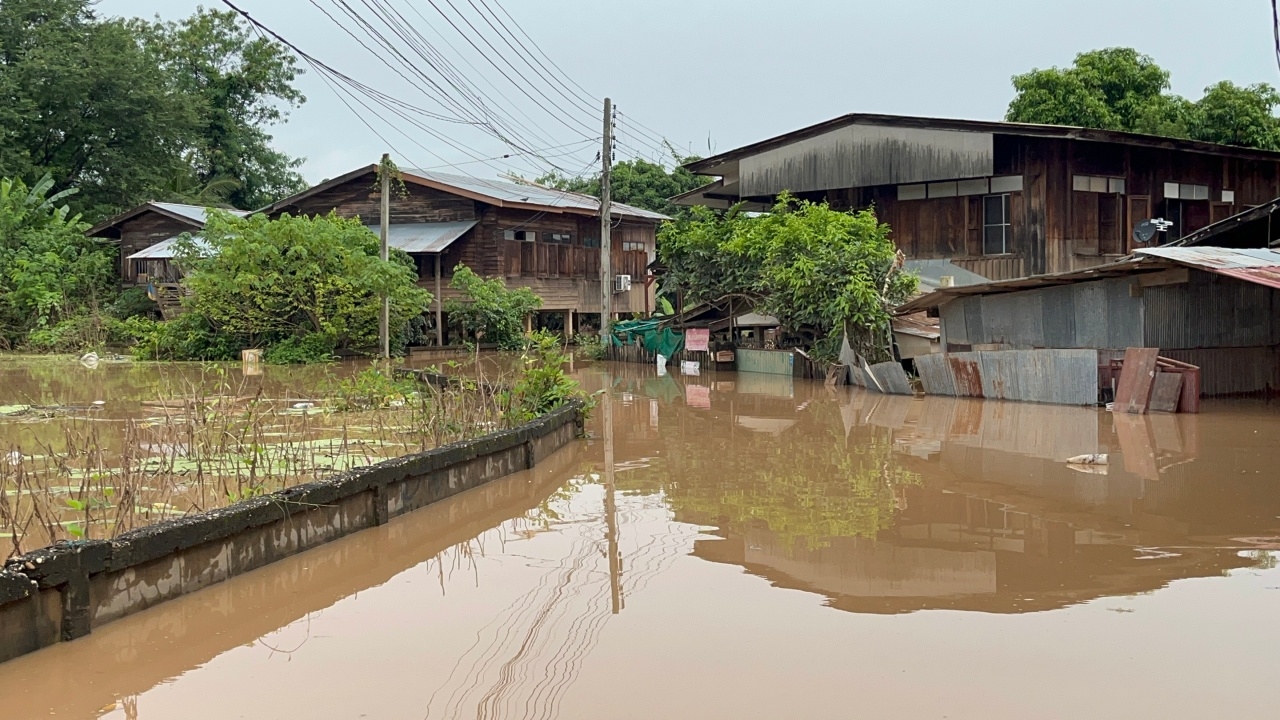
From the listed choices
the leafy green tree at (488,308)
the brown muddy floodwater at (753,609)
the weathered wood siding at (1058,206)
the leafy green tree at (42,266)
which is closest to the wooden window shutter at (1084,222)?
the weathered wood siding at (1058,206)

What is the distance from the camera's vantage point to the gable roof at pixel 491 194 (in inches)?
1253

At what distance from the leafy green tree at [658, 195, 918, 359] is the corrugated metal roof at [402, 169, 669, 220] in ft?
25.3

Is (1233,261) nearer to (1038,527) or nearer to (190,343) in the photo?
(1038,527)

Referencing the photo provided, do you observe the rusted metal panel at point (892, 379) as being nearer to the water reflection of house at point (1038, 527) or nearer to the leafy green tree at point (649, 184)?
the water reflection of house at point (1038, 527)

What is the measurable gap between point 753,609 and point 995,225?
18879 mm

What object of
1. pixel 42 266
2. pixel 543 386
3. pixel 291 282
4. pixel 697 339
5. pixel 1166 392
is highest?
pixel 42 266

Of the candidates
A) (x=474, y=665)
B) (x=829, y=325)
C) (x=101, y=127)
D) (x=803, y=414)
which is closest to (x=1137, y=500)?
(x=474, y=665)

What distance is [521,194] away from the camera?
35.7 m

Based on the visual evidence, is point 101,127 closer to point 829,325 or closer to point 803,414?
point 829,325

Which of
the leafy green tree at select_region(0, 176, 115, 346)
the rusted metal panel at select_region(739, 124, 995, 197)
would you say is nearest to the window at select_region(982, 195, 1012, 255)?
the rusted metal panel at select_region(739, 124, 995, 197)

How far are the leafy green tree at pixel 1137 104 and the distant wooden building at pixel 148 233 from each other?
24469mm

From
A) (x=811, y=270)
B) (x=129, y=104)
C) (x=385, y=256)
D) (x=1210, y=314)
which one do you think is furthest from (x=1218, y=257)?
(x=129, y=104)

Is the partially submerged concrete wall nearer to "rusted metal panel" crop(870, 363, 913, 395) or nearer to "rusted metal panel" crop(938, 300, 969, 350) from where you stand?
"rusted metal panel" crop(870, 363, 913, 395)

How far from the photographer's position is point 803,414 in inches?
674
